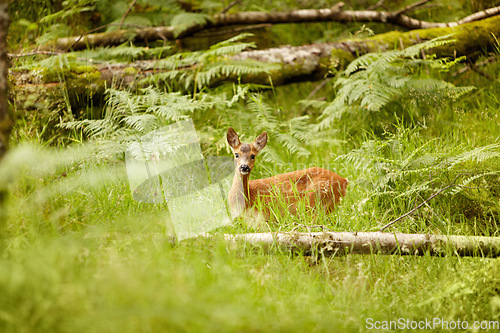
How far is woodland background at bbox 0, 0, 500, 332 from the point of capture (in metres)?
1.79

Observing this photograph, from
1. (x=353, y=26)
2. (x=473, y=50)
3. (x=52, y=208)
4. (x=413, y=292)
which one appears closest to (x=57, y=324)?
(x=52, y=208)

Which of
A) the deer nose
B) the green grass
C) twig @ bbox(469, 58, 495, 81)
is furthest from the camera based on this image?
twig @ bbox(469, 58, 495, 81)

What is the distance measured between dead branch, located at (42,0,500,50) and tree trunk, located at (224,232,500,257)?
4815 millimetres

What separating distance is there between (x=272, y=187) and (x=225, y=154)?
103cm

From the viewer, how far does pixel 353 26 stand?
26.0 ft

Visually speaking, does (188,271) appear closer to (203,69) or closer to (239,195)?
(239,195)

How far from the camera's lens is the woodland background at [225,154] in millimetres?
1794

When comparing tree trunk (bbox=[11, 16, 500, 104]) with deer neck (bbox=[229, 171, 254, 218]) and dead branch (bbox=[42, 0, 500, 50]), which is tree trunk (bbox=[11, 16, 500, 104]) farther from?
deer neck (bbox=[229, 171, 254, 218])

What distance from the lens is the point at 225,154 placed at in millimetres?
4691

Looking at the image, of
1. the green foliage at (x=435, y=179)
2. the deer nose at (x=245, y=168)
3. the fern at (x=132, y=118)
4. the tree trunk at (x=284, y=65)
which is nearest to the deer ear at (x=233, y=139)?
the deer nose at (x=245, y=168)

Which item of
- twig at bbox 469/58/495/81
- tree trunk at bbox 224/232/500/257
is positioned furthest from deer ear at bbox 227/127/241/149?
twig at bbox 469/58/495/81

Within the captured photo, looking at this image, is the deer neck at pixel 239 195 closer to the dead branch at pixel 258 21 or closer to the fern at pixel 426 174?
the fern at pixel 426 174

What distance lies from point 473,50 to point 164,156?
551cm

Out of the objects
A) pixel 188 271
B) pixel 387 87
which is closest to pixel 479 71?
pixel 387 87
